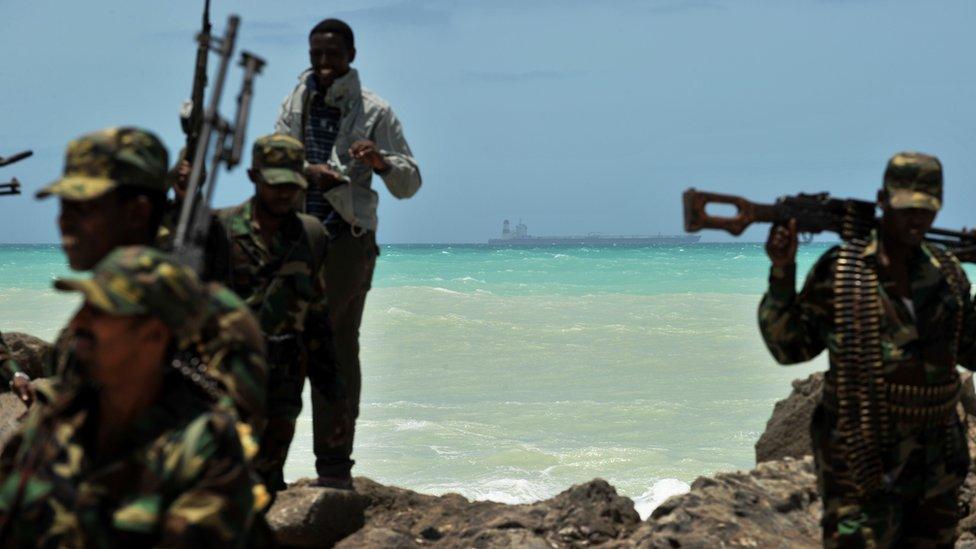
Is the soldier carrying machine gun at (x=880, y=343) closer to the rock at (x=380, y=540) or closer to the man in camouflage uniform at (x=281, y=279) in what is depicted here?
the man in camouflage uniform at (x=281, y=279)

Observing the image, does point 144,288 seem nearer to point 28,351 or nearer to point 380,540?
point 380,540

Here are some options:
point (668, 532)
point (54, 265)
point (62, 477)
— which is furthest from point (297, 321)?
point (54, 265)

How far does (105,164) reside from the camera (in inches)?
153

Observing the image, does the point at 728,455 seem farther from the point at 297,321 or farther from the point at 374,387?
the point at 297,321

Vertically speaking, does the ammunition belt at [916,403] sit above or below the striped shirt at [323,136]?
below

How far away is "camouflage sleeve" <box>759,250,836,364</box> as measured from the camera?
19.3 feet

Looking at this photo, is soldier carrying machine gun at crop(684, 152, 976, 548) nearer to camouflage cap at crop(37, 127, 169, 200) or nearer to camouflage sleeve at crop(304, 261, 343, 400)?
camouflage sleeve at crop(304, 261, 343, 400)

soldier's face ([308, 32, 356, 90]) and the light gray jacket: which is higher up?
soldier's face ([308, 32, 356, 90])

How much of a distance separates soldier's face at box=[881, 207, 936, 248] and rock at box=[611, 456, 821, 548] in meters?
2.27

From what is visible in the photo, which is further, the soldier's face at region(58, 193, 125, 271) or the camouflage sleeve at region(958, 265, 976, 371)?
the camouflage sleeve at region(958, 265, 976, 371)

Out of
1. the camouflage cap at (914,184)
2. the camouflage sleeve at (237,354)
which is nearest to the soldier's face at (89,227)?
the camouflage sleeve at (237,354)

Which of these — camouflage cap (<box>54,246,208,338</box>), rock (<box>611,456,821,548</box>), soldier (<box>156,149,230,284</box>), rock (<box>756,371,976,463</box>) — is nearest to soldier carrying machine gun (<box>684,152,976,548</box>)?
rock (<box>611,456,821,548</box>)

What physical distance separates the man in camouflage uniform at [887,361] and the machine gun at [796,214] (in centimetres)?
7

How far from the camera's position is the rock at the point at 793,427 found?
9742 millimetres
